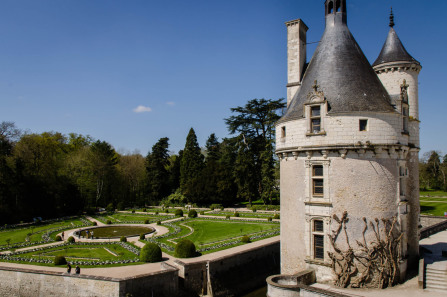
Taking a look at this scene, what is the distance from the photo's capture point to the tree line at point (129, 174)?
137 feet

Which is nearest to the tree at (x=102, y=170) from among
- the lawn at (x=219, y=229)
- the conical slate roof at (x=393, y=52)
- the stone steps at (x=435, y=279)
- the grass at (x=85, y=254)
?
the lawn at (x=219, y=229)

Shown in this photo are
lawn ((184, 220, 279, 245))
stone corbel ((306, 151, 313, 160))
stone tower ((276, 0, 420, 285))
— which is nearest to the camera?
stone tower ((276, 0, 420, 285))

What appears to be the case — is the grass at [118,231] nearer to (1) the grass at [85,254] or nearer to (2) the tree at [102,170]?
(1) the grass at [85,254]

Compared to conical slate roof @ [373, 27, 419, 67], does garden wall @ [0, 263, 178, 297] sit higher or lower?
lower

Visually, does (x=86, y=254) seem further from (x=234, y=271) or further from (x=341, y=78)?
(x=341, y=78)

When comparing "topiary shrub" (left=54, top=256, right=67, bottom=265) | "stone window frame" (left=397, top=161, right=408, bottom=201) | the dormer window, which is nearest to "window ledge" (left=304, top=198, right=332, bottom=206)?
the dormer window

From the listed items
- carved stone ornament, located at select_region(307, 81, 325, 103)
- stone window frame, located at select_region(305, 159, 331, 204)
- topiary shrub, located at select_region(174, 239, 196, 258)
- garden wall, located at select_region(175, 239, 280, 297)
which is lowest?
garden wall, located at select_region(175, 239, 280, 297)

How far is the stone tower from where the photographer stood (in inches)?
587

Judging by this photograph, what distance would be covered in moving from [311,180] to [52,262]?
1703 centimetres

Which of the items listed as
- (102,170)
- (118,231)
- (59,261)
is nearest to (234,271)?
(59,261)

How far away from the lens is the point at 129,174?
206 ft

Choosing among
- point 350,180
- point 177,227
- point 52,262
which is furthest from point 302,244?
point 177,227

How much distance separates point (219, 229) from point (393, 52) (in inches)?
847

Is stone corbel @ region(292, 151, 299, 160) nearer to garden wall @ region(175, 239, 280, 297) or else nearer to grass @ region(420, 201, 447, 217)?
garden wall @ region(175, 239, 280, 297)
